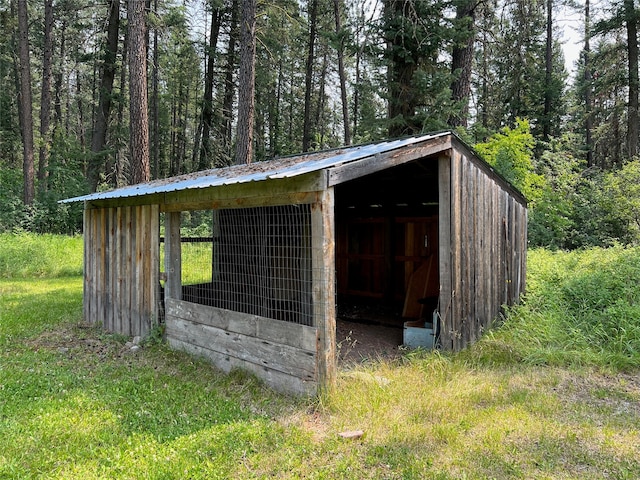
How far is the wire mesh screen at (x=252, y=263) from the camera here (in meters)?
6.18

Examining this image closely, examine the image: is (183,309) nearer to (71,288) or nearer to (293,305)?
(293,305)

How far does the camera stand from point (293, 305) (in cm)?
649

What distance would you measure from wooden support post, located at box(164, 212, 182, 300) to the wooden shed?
0.01 metres

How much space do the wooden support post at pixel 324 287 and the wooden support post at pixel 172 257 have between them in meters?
2.41

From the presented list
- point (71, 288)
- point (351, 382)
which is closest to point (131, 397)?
point (351, 382)

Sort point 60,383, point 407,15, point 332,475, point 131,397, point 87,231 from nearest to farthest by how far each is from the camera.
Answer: point 332,475 → point 131,397 → point 60,383 → point 87,231 → point 407,15

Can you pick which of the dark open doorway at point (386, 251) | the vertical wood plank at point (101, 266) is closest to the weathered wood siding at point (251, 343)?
the vertical wood plank at point (101, 266)

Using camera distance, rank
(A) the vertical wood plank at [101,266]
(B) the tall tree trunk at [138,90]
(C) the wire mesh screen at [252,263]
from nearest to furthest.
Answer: (C) the wire mesh screen at [252,263] → (A) the vertical wood plank at [101,266] → (B) the tall tree trunk at [138,90]

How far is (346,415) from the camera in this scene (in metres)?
3.57

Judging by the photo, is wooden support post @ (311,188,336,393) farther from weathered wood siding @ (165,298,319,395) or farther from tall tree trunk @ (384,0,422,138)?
tall tree trunk @ (384,0,422,138)

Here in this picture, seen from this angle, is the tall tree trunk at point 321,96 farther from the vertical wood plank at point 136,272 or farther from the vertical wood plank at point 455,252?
the vertical wood plank at point 455,252

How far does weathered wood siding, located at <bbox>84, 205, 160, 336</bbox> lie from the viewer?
233 inches

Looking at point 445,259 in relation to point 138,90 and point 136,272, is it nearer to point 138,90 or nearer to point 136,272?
point 136,272

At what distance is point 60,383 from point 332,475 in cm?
291
